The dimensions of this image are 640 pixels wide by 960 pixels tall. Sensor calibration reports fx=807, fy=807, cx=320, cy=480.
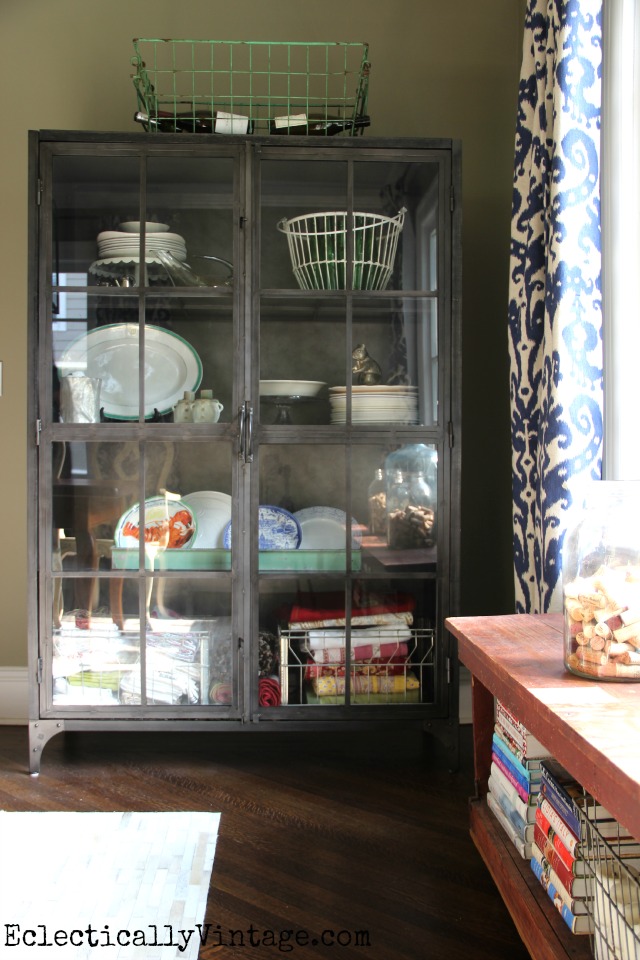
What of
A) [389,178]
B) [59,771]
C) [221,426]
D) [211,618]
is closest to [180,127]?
[389,178]

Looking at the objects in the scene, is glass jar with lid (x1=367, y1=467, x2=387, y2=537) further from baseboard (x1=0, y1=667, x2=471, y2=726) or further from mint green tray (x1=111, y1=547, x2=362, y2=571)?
baseboard (x1=0, y1=667, x2=471, y2=726)

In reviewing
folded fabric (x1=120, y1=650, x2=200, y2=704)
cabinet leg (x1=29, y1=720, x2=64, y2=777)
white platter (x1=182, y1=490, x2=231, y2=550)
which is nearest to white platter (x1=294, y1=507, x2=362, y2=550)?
white platter (x1=182, y1=490, x2=231, y2=550)

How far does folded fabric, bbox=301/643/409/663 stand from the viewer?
90.0 inches

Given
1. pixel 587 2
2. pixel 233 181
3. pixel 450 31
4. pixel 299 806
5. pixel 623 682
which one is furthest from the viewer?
pixel 450 31

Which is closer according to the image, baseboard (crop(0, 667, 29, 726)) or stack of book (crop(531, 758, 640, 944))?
stack of book (crop(531, 758, 640, 944))

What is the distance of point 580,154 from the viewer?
68.1 inches

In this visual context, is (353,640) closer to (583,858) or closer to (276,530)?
(276,530)

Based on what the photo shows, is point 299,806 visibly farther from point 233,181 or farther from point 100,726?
point 233,181

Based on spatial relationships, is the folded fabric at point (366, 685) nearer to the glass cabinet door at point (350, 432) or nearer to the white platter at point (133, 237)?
the glass cabinet door at point (350, 432)

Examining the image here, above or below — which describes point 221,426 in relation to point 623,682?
above

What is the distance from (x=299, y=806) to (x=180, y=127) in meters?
1.89

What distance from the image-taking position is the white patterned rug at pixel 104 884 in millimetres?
1465

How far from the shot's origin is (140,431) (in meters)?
2.24

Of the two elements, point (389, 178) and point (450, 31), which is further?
point (450, 31)
